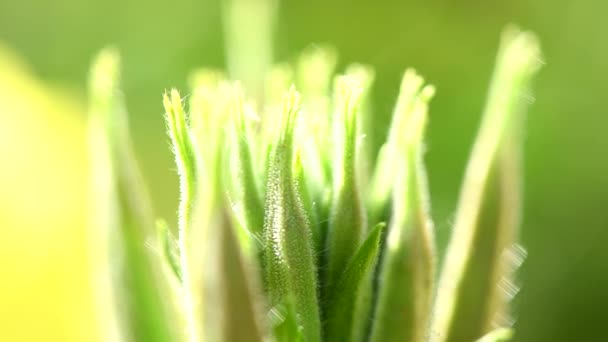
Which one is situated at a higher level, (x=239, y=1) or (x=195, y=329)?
(x=239, y=1)

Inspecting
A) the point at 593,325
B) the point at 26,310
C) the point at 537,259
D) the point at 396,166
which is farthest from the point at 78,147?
the point at 396,166

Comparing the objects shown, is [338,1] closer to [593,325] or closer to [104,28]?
[104,28]

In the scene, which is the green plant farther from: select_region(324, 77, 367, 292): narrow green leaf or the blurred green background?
the blurred green background

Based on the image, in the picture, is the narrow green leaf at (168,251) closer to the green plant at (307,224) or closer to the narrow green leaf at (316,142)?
the green plant at (307,224)

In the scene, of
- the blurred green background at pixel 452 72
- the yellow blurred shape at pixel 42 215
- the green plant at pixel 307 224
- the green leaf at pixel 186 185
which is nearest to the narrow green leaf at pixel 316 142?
the green plant at pixel 307 224

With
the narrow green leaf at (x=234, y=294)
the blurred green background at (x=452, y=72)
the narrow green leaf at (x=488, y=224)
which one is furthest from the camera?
the blurred green background at (x=452, y=72)

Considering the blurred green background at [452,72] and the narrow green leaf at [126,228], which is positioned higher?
the blurred green background at [452,72]
